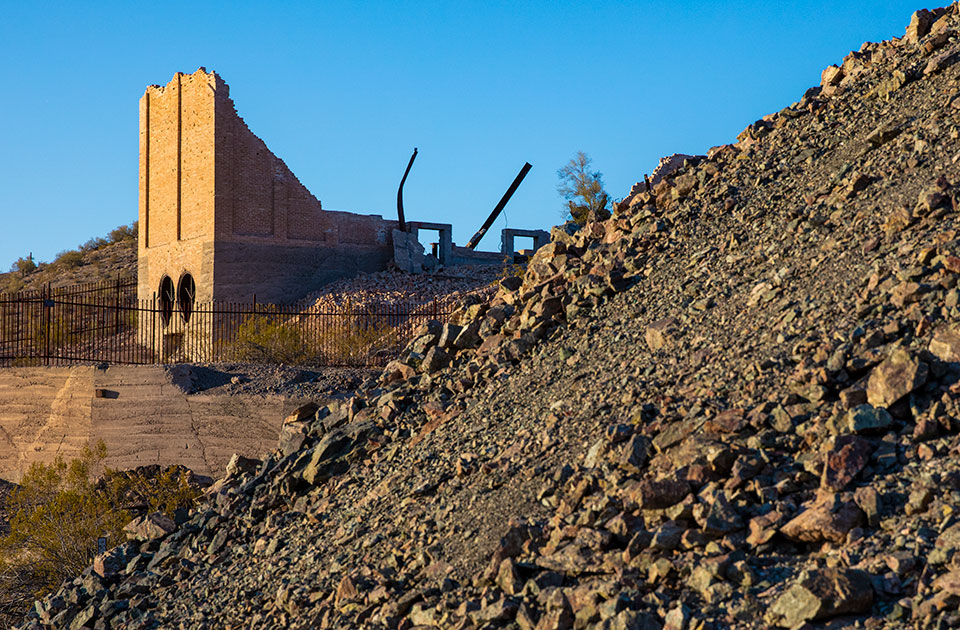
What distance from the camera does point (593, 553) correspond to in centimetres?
460

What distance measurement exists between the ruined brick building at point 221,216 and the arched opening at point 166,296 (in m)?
0.05

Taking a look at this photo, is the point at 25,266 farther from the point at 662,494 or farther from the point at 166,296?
the point at 662,494

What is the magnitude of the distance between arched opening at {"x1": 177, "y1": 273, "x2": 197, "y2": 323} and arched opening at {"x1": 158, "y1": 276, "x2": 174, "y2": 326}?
641 millimetres

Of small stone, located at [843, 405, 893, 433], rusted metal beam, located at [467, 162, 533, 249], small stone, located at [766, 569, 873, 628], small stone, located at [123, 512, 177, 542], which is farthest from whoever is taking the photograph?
rusted metal beam, located at [467, 162, 533, 249]

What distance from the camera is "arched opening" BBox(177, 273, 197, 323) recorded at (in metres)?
27.8

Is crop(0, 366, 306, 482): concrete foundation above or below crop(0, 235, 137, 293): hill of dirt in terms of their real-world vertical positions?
below

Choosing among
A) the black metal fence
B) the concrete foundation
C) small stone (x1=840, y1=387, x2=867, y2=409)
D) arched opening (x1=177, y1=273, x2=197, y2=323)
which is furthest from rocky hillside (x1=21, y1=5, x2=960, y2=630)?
arched opening (x1=177, y1=273, x2=197, y2=323)

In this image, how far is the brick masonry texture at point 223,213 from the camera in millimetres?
27078

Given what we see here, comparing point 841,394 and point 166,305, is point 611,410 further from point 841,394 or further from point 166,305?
point 166,305

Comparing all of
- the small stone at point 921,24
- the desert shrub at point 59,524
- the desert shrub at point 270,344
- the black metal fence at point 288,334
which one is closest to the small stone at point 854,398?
the small stone at point 921,24

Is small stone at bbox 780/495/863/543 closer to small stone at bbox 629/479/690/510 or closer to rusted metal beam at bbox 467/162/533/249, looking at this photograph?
small stone at bbox 629/479/690/510

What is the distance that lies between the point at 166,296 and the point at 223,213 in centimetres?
401

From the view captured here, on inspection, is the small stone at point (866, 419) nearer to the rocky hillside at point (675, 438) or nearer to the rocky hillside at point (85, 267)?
the rocky hillside at point (675, 438)

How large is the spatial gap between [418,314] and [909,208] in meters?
14.9
